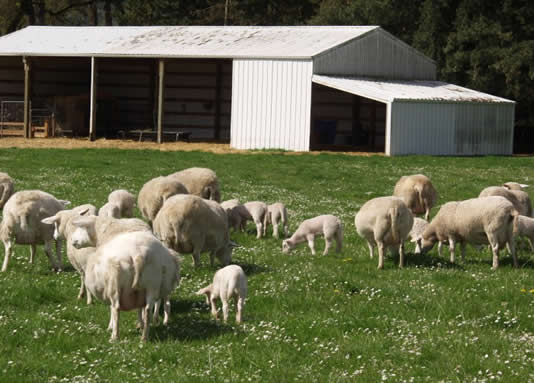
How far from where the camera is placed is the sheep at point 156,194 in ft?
45.1

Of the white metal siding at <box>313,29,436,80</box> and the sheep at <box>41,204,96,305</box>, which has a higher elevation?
Answer: the white metal siding at <box>313,29,436,80</box>

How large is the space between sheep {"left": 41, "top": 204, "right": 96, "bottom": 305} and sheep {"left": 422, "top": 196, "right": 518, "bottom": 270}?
467 cm

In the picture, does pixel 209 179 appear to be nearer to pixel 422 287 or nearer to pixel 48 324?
pixel 422 287

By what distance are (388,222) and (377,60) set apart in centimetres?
2767

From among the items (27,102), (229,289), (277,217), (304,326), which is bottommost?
(304,326)

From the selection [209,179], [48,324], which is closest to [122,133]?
[209,179]

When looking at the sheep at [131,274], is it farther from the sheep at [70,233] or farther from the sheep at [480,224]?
the sheep at [480,224]

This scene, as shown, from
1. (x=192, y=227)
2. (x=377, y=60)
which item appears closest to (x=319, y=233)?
(x=192, y=227)

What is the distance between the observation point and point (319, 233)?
13.2 m

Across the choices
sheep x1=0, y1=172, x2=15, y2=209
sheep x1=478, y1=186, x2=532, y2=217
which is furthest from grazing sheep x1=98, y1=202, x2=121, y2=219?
sheep x1=478, y1=186, x2=532, y2=217

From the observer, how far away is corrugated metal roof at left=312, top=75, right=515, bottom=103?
109 feet

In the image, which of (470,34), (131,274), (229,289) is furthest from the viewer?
(470,34)

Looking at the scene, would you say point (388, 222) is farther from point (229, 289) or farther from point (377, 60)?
point (377, 60)

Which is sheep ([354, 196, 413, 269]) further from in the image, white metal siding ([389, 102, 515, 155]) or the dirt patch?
white metal siding ([389, 102, 515, 155])
